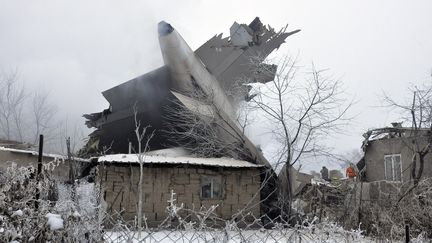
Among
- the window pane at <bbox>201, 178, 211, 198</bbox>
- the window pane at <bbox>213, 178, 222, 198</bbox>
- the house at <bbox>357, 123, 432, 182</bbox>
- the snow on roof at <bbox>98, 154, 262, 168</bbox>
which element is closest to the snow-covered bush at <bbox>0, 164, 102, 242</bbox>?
the snow on roof at <bbox>98, 154, 262, 168</bbox>

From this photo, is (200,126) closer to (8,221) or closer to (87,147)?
(87,147)

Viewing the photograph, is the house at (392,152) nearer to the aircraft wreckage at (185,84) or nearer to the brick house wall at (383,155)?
the brick house wall at (383,155)

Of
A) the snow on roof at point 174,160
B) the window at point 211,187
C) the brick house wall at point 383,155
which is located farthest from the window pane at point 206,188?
the brick house wall at point 383,155

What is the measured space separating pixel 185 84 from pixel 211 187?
20.3 ft

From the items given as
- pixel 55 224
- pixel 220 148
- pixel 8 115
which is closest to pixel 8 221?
pixel 55 224

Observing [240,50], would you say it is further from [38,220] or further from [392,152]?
[38,220]

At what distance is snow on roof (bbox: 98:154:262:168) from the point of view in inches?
660

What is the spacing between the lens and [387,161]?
2106 cm

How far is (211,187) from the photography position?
18.3 meters

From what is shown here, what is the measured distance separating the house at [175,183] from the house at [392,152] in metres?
6.18

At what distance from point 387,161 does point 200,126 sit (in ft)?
31.2

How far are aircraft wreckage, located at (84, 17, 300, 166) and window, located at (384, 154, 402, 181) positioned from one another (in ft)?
20.6

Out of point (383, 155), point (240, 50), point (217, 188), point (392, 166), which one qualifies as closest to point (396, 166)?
point (392, 166)

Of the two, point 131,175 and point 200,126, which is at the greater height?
point 200,126
